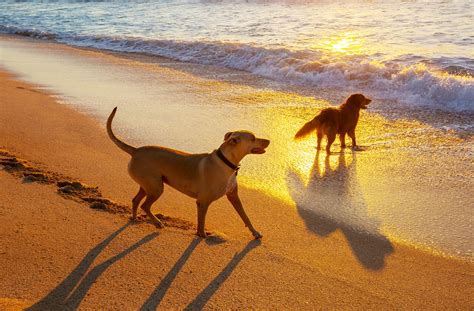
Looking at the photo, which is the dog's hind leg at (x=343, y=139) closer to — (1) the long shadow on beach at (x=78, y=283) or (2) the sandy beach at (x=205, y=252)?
(2) the sandy beach at (x=205, y=252)

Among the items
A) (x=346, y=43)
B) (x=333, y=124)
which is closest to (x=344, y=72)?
(x=346, y=43)

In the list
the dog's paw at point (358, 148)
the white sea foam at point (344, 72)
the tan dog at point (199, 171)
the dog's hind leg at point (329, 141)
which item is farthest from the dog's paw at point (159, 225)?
the white sea foam at point (344, 72)

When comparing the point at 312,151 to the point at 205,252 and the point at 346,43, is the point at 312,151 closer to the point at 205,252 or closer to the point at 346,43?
the point at 205,252

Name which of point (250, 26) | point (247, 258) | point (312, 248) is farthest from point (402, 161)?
point (250, 26)

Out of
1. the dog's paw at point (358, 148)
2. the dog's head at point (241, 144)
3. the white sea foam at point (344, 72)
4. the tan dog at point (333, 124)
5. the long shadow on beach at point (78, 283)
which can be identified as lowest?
the white sea foam at point (344, 72)

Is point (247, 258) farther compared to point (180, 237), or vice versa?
point (180, 237)

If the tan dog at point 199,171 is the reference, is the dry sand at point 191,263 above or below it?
below

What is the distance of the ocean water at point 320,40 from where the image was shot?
425 inches

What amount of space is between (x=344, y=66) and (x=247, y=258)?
9.05 meters

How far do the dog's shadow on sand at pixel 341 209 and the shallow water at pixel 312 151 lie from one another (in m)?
0.01

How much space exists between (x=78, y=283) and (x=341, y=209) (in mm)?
2568

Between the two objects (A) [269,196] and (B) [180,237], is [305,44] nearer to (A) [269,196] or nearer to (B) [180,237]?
(A) [269,196]

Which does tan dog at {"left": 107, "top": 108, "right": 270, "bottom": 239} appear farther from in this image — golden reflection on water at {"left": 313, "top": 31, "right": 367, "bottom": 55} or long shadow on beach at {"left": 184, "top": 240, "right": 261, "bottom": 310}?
golden reflection on water at {"left": 313, "top": 31, "right": 367, "bottom": 55}

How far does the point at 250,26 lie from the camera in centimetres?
2131
